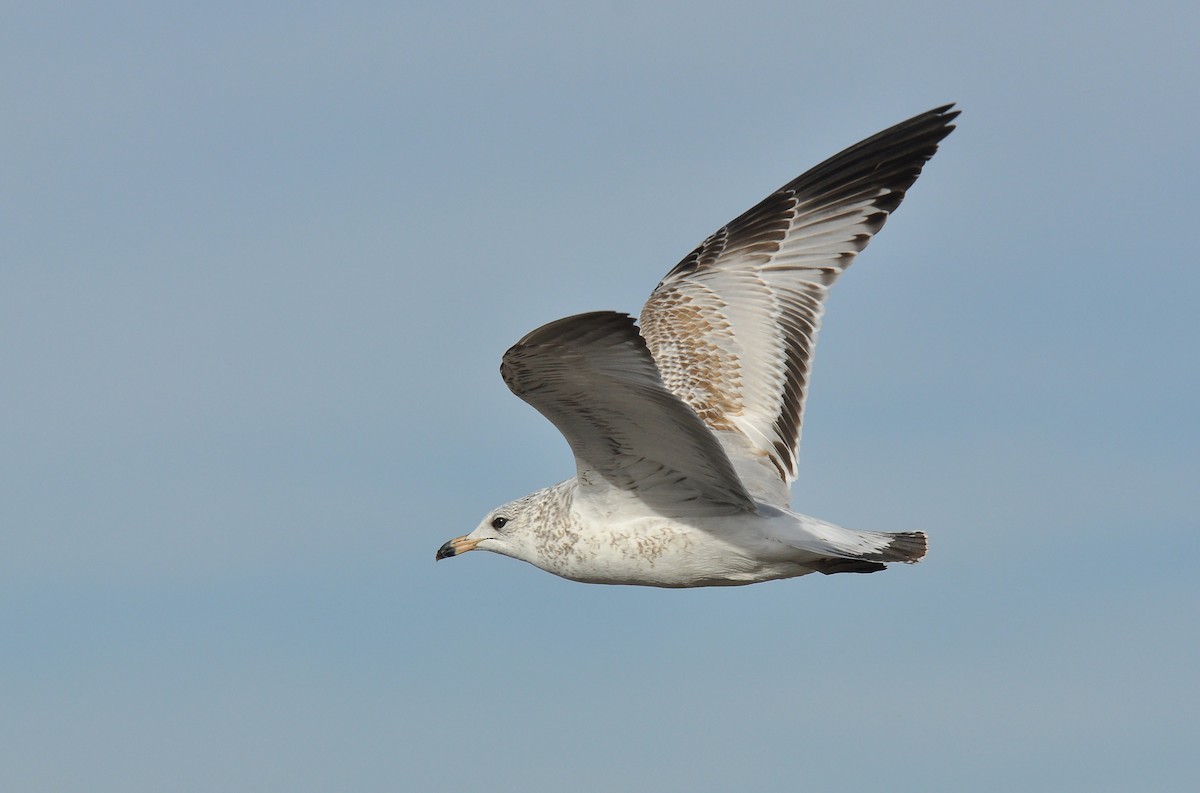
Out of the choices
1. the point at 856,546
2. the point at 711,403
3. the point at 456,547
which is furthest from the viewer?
the point at 711,403

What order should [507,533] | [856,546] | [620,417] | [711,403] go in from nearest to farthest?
[620,417] → [856,546] → [507,533] → [711,403]

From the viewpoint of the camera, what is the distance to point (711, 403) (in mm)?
15391

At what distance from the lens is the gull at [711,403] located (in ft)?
37.7

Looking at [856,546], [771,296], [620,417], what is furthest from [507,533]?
[771,296]

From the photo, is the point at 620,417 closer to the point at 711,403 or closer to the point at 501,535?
the point at 501,535

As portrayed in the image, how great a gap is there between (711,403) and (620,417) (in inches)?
135

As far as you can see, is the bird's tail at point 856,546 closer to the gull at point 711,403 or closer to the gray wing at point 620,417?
the gull at point 711,403

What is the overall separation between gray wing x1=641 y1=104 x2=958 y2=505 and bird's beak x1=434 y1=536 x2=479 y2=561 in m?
2.51

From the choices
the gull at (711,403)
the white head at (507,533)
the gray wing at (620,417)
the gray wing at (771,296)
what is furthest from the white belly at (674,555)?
the gray wing at (771,296)

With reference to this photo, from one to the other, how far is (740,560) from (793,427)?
7.77ft

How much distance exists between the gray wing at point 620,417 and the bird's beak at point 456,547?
172 cm

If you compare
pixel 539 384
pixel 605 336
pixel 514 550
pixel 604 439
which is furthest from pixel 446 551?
pixel 605 336

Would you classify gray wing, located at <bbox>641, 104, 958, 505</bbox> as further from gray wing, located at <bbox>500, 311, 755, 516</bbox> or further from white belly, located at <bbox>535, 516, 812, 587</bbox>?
gray wing, located at <bbox>500, 311, 755, 516</bbox>

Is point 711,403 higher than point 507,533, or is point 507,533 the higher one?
point 711,403
